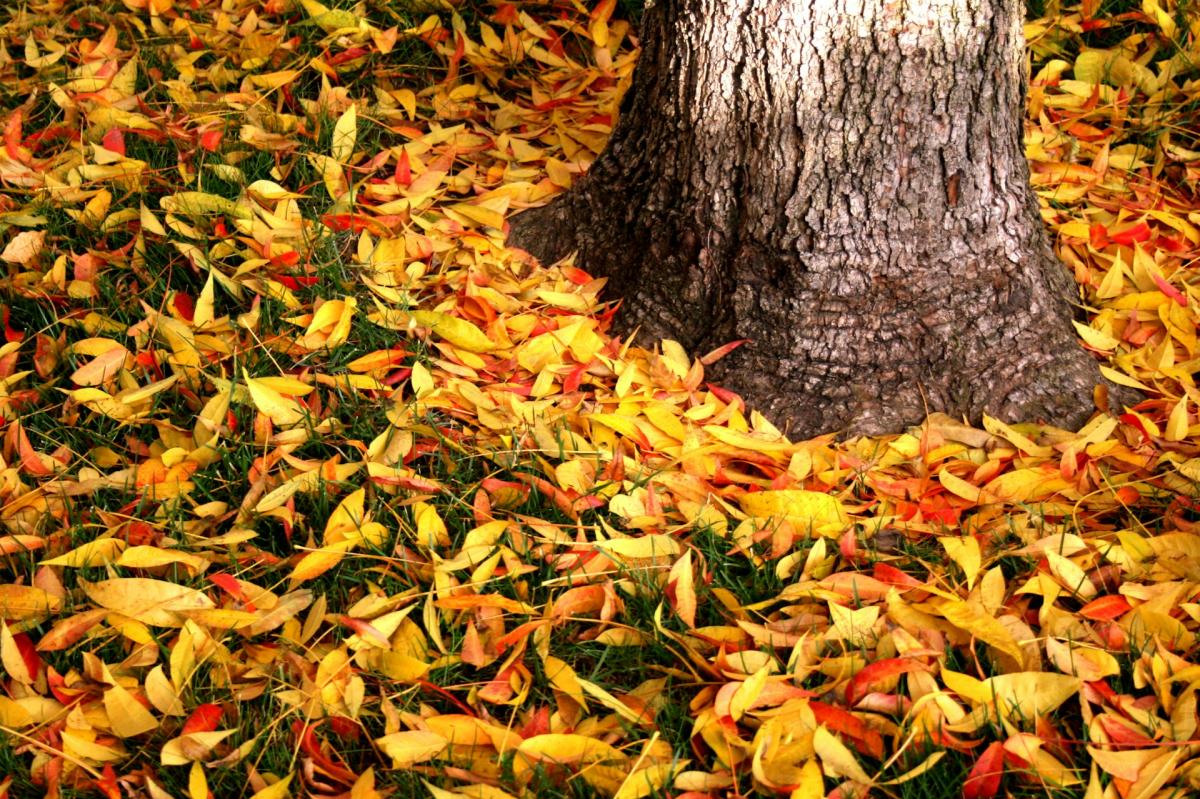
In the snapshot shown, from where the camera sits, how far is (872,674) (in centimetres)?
184

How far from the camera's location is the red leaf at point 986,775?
5.62ft

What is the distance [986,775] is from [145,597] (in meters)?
1.36

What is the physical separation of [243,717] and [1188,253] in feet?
7.31

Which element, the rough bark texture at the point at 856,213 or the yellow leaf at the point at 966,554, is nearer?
the yellow leaf at the point at 966,554

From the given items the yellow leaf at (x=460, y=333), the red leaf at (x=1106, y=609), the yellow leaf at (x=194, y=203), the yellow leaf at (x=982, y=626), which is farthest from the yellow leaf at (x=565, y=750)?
the yellow leaf at (x=194, y=203)

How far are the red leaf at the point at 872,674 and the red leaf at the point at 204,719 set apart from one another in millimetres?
973

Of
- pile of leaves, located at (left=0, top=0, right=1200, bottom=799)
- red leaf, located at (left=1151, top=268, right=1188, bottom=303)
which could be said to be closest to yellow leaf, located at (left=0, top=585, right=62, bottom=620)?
pile of leaves, located at (left=0, top=0, right=1200, bottom=799)

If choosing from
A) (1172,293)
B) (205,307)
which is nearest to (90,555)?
(205,307)

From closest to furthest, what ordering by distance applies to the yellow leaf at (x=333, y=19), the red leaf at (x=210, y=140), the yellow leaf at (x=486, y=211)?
1. the yellow leaf at (x=486, y=211)
2. the red leaf at (x=210, y=140)
3. the yellow leaf at (x=333, y=19)

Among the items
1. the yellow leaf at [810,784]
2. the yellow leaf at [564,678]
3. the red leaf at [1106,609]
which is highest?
the red leaf at [1106,609]

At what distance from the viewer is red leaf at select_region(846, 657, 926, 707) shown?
72.6 inches

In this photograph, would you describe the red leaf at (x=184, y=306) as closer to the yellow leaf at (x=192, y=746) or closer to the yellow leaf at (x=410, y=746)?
the yellow leaf at (x=192, y=746)

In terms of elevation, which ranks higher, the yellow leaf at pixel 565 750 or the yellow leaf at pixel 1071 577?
the yellow leaf at pixel 1071 577

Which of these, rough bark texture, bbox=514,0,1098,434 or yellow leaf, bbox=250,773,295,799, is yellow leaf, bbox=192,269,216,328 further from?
yellow leaf, bbox=250,773,295,799
